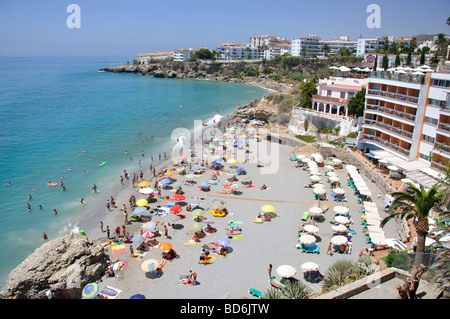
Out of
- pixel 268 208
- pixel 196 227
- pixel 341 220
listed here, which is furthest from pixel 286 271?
pixel 268 208

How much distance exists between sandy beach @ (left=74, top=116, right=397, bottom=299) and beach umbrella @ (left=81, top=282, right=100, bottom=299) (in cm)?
91

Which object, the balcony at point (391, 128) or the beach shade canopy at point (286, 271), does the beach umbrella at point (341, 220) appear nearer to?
the beach shade canopy at point (286, 271)

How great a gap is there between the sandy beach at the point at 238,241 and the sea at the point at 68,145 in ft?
13.1

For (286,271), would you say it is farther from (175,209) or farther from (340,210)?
(175,209)

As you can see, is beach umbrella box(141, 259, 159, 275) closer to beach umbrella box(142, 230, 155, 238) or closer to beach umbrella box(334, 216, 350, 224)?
beach umbrella box(142, 230, 155, 238)

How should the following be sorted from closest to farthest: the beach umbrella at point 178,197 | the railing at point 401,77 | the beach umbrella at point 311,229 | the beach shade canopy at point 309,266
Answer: the beach shade canopy at point 309,266 → the beach umbrella at point 311,229 → the railing at point 401,77 → the beach umbrella at point 178,197

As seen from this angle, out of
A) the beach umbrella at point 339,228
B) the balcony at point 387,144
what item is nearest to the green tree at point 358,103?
the balcony at point 387,144

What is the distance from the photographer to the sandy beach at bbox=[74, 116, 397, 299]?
1498cm

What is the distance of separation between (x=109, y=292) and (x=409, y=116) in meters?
25.2

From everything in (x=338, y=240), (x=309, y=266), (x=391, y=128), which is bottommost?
(x=309, y=266)

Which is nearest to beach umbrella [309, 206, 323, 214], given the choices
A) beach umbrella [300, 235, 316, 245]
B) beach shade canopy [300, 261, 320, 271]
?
beach umbrella [300, 235, 316, 245]

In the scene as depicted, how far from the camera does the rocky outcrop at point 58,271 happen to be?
1451cm

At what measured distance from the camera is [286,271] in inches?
579

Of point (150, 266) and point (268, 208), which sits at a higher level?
point (268, 208)
